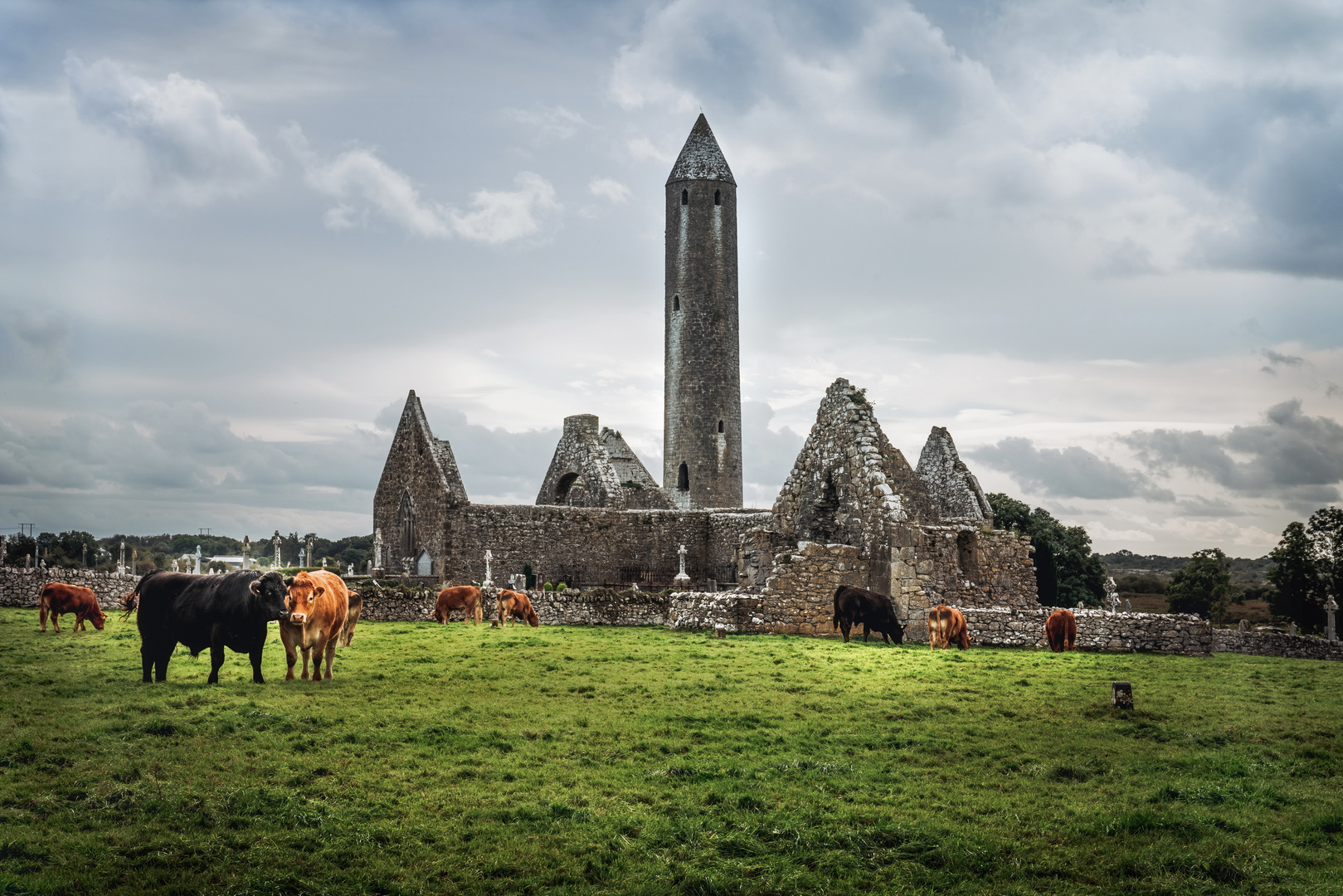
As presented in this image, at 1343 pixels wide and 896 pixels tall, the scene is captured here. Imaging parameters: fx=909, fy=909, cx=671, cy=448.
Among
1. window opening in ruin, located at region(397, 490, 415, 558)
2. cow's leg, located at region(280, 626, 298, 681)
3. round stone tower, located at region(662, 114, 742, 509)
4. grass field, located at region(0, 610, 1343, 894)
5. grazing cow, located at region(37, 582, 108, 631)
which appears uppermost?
round stone tower, located at region(662, 114, 742, 509)

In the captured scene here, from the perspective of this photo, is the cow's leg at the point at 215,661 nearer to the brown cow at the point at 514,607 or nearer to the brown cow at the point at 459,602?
the brown cow at the point at 514,607

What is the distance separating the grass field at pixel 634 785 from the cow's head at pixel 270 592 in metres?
0.91

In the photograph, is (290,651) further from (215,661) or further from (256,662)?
(215,661)

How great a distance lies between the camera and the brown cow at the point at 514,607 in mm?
22062

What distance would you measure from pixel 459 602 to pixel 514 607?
1.37 meters

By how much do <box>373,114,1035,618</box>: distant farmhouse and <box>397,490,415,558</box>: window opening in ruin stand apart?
85mm

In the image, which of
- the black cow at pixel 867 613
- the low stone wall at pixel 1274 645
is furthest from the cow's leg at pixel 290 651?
the low stone wall at pixel 1274 645

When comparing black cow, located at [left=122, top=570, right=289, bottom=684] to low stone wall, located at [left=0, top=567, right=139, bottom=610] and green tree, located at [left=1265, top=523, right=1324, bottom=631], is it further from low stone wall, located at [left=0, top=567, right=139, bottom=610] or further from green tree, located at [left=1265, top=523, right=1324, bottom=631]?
green tree, located at [left=1265, top=523, right=1324, bottom=631]

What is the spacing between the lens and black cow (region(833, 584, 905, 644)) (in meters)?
19.2

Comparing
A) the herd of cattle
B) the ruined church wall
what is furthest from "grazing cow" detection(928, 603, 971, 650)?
the ruined church wall

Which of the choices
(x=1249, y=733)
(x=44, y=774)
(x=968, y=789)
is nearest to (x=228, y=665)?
(x=44, y=774)

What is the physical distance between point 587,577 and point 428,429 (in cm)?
818

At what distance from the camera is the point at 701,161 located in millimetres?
51344

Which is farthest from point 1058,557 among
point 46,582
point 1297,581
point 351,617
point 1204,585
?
point 46,582
